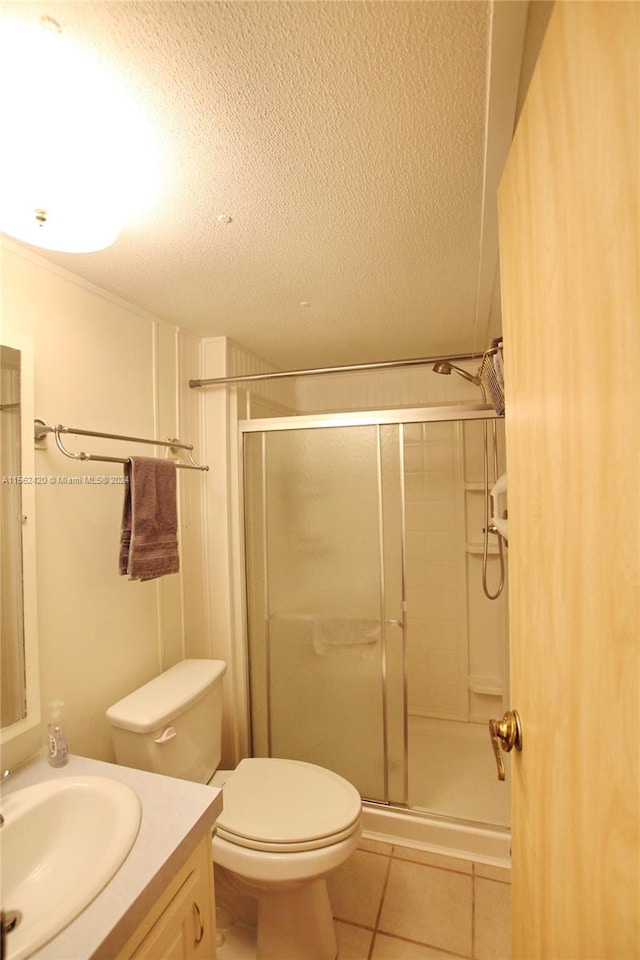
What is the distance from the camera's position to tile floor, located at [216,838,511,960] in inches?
54.4

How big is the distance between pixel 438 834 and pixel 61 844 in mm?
1488

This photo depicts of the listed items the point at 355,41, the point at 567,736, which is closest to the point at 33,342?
the point at 355,41

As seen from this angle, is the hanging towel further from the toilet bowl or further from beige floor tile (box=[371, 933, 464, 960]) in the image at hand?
beige floor tile (box=[371, 933, 464, 960])

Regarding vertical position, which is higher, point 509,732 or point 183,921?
point 509,732

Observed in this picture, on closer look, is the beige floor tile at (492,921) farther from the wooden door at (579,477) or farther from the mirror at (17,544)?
the mirror at (17,544)

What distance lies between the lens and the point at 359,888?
5.24ft

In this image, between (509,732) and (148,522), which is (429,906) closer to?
(509,732)

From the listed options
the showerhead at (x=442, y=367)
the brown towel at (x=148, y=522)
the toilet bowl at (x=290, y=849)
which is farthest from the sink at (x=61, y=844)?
the showerhead at (x=442, y=367)

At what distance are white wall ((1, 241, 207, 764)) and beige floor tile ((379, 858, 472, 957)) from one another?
3.79 feet

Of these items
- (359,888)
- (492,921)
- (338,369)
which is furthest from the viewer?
(338,369)

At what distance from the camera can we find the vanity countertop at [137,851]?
0.70m

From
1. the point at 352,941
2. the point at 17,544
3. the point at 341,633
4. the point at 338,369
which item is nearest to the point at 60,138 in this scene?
the point at 17,544

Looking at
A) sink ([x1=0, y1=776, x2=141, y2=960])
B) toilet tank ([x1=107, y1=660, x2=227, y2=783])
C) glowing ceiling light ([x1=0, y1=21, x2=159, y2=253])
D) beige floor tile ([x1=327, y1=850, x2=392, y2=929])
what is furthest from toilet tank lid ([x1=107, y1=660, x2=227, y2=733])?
glowing ceiling light ([x1=0, y1=21, x2=159, y2=253])

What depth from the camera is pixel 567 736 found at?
0.50 metres
